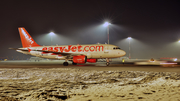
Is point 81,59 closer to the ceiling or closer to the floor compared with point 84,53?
closer to the floor

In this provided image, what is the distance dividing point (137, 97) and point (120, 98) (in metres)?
0.64

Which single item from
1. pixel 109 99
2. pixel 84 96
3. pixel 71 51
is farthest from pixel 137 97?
pixel 71 51

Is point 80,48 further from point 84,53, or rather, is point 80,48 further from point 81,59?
point 81,59

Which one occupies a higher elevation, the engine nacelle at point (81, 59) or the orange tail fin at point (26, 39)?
the orange tail fin at point (26, 39)

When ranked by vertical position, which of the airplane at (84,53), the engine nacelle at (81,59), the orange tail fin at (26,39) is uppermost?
the orange tail fin at (26,39)

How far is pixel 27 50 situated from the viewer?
98.0 ft

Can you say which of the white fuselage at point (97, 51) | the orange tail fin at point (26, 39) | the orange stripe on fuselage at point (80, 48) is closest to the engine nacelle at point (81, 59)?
the white fuselage at point (97, 51)

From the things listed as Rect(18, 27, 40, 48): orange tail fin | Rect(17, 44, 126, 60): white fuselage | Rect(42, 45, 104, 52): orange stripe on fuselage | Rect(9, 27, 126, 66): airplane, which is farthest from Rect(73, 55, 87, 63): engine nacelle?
Rect(18, 27, 40, 48): orange tail fin

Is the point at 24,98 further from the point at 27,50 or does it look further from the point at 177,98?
the point at 27,50

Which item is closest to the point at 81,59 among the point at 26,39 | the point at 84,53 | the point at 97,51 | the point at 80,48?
the point at 84,53


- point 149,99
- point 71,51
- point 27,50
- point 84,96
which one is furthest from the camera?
point 27,50

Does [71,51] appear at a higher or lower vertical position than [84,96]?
higher

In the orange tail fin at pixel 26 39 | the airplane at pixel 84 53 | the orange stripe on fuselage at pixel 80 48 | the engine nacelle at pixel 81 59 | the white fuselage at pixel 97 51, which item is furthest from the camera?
the orange tail fin at pixel 26 39

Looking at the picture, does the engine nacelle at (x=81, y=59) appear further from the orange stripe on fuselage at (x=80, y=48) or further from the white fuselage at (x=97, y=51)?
the orange stripe on fuselage at (x=80, y=48)
